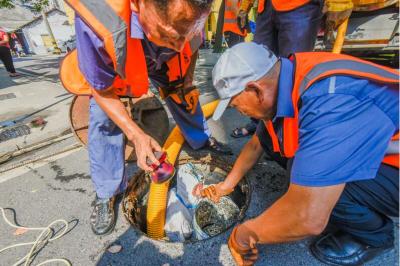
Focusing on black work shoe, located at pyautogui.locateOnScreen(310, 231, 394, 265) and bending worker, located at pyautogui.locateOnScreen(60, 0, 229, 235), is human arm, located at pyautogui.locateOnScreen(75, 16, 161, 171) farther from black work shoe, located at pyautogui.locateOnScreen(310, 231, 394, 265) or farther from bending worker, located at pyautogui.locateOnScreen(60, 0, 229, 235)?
black work shoe, located at pyautogui.locateOnScreen(310, 231, 394, 265)

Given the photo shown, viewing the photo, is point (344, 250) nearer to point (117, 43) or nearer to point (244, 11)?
point (117, 43)

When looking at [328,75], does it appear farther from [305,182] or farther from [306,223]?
[306,223]

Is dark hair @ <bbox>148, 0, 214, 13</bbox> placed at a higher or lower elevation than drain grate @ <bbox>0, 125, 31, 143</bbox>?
higher

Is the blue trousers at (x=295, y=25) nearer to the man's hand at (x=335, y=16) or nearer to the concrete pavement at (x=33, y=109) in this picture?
the man's hand at (x=335, y=16)

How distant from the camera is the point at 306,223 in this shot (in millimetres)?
1030

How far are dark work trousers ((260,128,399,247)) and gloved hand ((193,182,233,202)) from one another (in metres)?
0.75

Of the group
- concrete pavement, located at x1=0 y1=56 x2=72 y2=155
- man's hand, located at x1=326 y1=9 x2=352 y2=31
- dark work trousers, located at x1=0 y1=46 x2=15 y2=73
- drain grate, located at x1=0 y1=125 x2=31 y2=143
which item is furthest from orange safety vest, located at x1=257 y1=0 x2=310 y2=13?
dark work trousers, located at x1=0 y1=46 x2=15 y2=73

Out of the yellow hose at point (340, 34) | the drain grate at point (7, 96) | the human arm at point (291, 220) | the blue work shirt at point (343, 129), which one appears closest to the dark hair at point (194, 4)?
the blue work shirt at point (343, 129)

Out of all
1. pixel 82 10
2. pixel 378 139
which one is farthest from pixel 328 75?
pixel 82 10

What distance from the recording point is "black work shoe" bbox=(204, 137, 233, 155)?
8.36 ft

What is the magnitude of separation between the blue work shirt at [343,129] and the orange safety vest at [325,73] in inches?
A: 1.1

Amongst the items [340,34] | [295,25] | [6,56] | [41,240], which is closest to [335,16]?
[295,25]

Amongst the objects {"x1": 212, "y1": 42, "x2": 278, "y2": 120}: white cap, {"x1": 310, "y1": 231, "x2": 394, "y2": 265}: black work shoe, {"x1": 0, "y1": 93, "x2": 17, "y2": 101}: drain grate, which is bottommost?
{"x1": 0, "y1": 93, "x2": 17, "y2": 101}: drain grate

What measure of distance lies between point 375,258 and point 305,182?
875mm
